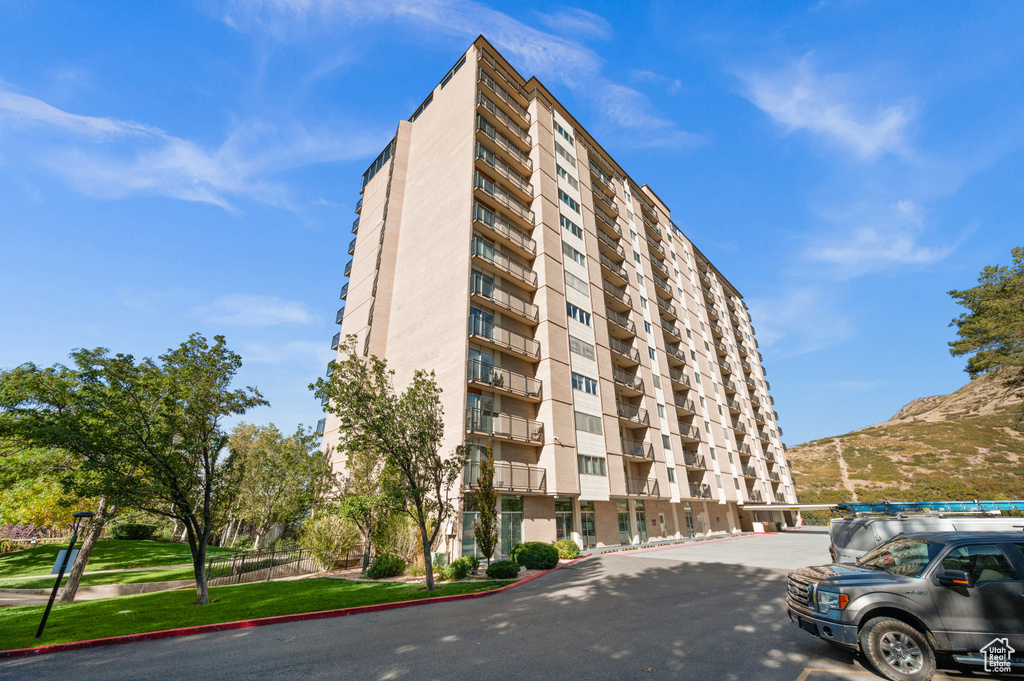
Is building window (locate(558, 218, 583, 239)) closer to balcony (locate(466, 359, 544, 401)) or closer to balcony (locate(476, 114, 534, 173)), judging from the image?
balcony (locate(476, 114, 534, 173))

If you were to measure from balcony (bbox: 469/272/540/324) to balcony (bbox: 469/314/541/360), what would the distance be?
1250 millimetres

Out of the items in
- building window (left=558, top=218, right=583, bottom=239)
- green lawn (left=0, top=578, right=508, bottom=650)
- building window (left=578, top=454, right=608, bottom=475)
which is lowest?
green lawn (left=0, top=578, right=508, bottom=650)

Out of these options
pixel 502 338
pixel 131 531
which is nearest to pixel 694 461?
pixel 502 338

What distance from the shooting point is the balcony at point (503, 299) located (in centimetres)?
2573

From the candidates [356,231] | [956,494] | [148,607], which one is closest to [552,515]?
[148,607]

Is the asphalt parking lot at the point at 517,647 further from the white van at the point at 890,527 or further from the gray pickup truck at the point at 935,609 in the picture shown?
the white van at the point at 890,527

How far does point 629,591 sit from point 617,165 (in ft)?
147

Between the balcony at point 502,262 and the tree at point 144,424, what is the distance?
14966 mm

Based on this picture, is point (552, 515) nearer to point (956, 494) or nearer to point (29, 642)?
point (29, 642)

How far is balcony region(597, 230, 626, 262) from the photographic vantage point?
129 feet

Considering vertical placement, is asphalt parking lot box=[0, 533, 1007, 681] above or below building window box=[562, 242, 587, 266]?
below

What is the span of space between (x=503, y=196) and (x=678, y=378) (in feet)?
86.4

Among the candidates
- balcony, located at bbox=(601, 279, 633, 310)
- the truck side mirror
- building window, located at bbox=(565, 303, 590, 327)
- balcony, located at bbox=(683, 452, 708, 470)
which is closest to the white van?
the truck side mirror

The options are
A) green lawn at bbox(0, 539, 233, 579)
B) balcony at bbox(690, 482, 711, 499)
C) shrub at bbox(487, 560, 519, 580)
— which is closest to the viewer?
shrub at bbox(487, 560, 519, 580)
